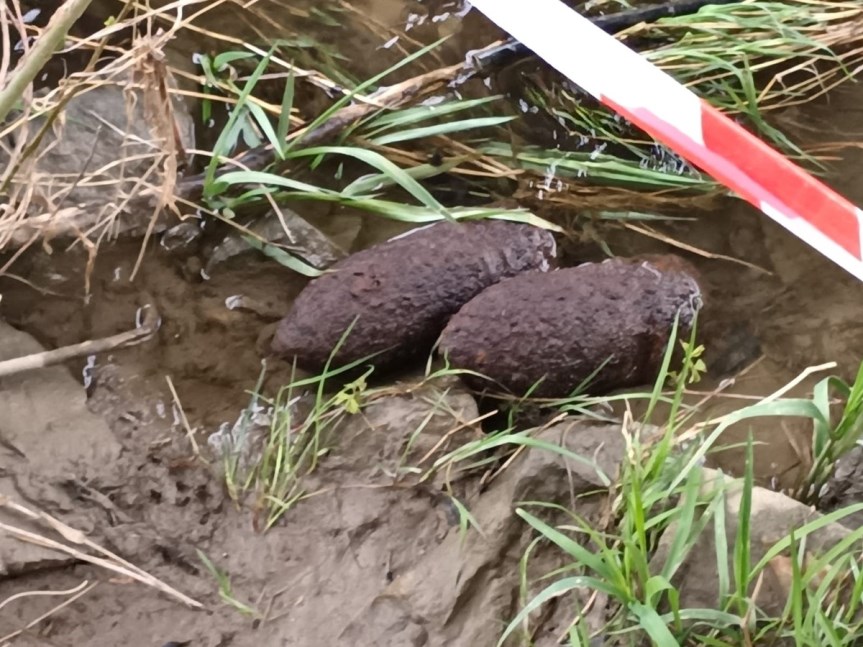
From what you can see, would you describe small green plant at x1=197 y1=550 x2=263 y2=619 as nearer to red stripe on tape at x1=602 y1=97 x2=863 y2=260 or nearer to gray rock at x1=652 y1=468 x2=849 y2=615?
gray rock at x1=652 y1=468 x2=849 y2=615

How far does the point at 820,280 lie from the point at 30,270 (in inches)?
53.3

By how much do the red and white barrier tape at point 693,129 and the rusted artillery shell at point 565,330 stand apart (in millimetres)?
213

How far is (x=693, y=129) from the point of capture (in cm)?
118

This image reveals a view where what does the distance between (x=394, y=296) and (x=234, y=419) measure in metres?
0.34

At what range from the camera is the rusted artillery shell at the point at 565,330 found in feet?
4.01

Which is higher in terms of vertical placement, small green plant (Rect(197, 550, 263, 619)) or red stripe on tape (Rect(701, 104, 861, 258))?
red stripe on tape (Rect(701, 104, 861, 258))

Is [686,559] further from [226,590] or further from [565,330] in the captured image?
[226,590]

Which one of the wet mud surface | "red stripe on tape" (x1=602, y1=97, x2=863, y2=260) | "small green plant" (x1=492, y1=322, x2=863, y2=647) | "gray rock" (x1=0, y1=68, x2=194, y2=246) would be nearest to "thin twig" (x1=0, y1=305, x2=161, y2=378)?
the wet mud surface

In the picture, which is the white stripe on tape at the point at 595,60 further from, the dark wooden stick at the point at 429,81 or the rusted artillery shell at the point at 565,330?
the rusted artillery shell at the point at 565,330

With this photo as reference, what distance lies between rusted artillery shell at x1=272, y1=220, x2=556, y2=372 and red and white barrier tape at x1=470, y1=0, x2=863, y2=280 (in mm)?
302

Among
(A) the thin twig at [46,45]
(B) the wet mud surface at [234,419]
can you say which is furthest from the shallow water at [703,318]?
(A) the thin twig at [46,45]

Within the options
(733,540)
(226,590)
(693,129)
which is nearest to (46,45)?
(226,590)

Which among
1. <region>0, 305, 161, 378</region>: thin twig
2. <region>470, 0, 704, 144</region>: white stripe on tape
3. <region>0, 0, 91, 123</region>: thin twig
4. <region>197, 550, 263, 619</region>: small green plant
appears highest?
<region>0, 0, 91, 123</region>: thin twig

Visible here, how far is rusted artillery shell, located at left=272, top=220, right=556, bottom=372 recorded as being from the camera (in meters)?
1.27
